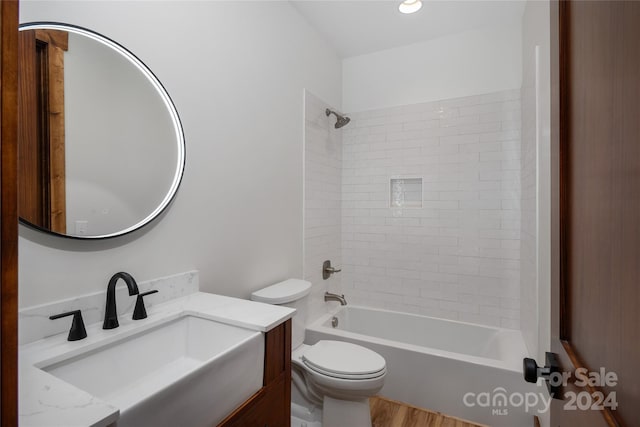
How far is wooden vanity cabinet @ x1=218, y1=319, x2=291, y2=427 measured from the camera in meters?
1.05

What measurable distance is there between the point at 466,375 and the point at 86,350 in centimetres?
199

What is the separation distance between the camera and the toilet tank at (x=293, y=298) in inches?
70.6

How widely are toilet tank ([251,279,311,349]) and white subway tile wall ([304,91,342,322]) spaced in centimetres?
38

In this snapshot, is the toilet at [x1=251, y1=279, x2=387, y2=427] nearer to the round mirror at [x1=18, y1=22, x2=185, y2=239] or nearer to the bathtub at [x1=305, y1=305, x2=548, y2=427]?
the bathtub at [x1=305, y1=305, x2=548, y2=427]

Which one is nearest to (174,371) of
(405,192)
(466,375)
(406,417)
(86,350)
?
(86,350)

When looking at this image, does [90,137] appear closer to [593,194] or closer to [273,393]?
[273,393]


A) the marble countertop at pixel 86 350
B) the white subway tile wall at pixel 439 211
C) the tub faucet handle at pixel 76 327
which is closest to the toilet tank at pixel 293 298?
the marble countertop at pixel 86 350

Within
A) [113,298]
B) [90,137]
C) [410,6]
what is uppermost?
[410,6]

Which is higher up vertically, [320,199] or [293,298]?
[320,199]

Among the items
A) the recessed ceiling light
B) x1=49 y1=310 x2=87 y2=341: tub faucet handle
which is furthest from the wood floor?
the recessed ceiling light

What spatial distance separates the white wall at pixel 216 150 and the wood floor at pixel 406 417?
3.57ft

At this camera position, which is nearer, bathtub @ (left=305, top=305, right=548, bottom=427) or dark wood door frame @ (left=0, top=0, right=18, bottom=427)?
dark wood door frame @ (left=0, top=0, right=18, bottom=427)

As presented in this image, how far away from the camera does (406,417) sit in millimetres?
1984

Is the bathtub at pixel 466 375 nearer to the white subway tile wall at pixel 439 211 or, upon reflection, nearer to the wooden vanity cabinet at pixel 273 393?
the white subway tile wall at pixel 439 211
